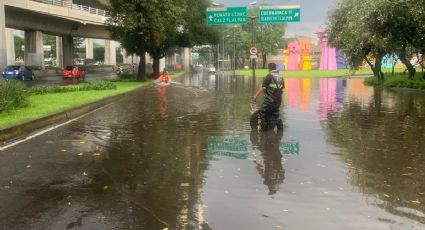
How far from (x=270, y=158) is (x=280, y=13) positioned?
117 ft

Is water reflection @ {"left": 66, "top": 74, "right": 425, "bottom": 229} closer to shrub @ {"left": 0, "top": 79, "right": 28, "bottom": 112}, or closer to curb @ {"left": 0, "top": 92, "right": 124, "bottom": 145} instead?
curb @ {"left": 0, "top": 92, "right": 124, "bottom": 145}

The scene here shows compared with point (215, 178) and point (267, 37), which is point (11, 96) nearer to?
point (215, 178)

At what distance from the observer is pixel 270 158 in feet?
29.0

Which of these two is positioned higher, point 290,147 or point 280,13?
point 280,13

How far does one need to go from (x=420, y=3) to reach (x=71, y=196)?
74.8 ft

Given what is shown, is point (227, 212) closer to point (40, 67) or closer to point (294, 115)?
point (294, 115)

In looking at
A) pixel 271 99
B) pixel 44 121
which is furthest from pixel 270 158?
pixel 44 121

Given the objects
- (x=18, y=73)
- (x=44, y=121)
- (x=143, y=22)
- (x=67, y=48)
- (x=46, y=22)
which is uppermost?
(x=46, y=22)

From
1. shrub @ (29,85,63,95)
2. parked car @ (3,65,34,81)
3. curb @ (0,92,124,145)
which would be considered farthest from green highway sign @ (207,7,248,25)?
curb @ (0,92,124,145)

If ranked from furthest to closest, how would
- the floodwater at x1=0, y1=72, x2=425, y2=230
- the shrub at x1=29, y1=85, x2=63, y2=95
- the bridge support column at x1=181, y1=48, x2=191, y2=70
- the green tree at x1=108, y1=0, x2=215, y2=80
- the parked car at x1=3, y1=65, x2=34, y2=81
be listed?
the bridge support column at x1=181, y1=48, x2=191, y2=70
the parked car at x1=3, y1=65, x2=34, y2=81
the green tree at x1=108, y1=0, x2=215, y2=80
the shrub at x1=29, y1=85, x2=63, y2=95
the floodwater at x1=0, y1=72, x2=425, y2=230

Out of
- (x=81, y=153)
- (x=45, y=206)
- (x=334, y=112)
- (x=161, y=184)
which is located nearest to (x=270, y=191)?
(x=161, y=184)

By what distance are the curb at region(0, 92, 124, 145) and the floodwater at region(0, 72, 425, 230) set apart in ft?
2.21

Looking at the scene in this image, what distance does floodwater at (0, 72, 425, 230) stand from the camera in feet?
17.7

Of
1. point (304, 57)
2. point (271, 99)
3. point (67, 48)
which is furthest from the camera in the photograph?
point (304, 57)
